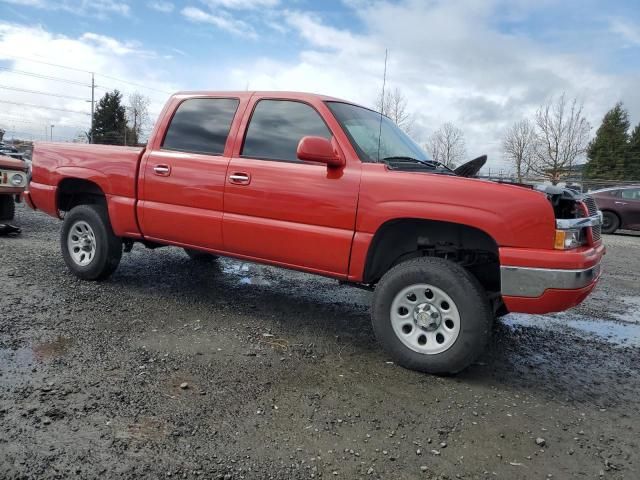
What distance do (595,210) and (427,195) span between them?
153 cm

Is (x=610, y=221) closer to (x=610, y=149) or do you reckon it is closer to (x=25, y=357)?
(x=25, y=357)

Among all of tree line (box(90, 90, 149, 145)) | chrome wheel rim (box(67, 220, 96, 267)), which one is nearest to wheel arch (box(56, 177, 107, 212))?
chrome wheel rim (box(67, 220, 96, 267))

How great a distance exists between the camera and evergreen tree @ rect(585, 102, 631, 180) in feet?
158

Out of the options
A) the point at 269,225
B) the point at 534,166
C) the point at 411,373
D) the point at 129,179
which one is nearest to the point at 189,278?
the point at 129,179

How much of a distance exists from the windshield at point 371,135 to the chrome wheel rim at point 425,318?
1.10m

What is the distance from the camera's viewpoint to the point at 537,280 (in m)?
3.25

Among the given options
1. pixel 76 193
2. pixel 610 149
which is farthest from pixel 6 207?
pixel 610 149

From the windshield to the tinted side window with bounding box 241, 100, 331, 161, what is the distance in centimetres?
20

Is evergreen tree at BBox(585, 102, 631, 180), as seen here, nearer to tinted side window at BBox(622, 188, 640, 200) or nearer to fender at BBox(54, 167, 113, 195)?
tinted side window at BBox(622, 188, 640, 200)

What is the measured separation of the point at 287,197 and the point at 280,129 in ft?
2.23

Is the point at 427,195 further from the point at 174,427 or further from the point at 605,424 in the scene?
the point at 174,427

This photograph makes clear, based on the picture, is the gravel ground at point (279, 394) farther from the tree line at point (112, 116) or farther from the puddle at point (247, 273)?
the tree line at point (112, 116)

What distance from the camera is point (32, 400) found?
285cm

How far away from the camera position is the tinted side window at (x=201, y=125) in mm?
4578
